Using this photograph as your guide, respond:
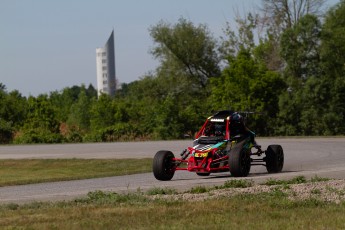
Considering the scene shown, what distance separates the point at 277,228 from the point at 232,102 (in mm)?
49730

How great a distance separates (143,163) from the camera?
33.8 metres

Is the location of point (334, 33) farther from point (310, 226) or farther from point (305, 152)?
point (310, 226)

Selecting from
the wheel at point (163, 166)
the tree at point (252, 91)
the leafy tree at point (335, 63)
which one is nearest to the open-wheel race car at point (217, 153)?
the wheel at point (163, 166)

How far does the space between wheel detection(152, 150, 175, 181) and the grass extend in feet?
21.9

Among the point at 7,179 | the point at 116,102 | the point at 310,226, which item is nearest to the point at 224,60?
the point at 116,102

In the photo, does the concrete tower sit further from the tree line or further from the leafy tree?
the leafy tree

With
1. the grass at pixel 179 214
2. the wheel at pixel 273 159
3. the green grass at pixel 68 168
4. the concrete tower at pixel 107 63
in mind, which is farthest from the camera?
the concrete tower at pixel 107 63

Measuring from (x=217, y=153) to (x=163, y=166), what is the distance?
1.55m

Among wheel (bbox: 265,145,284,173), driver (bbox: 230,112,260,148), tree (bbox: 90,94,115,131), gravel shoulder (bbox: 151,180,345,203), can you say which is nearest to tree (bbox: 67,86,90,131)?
tree (bbox: 90,94,115,131)

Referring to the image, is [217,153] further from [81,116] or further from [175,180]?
[81,116]

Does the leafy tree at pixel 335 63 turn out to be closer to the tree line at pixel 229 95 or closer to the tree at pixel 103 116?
the tree line at pixel 229 95

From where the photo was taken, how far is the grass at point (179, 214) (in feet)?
43.1

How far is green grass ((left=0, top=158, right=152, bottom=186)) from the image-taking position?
30.1 metres

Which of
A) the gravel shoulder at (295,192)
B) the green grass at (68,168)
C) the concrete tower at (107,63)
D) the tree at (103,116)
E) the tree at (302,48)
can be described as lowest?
the gravel shoulder at (295,192)
